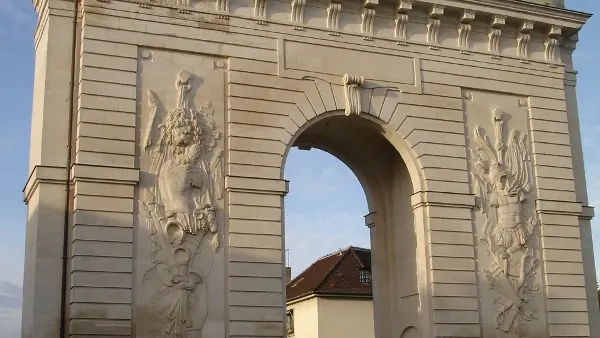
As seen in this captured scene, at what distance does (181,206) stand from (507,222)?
793 cm

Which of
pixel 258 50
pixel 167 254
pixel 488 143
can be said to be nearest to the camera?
pixel 167 254

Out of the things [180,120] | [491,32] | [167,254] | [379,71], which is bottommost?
[167,254]

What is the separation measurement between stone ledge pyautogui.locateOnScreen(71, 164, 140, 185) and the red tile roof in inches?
843

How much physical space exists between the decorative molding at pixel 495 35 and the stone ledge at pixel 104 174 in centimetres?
967

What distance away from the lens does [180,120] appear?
18453 millimetres

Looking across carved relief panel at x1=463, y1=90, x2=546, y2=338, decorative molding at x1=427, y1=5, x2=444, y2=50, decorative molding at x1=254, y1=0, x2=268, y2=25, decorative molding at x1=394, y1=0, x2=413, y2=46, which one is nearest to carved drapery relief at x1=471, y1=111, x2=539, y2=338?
carved relief panel at x1=463, y1=90, x2=546, y2=338

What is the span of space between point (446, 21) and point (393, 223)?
5.26 metres

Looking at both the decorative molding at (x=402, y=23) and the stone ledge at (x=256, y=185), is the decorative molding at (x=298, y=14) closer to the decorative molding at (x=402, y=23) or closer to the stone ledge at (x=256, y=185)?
the decorative molding at (x=402, y=23)

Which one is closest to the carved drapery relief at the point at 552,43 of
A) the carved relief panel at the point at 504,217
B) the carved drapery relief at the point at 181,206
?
the carved relief panel at the point at 504,217

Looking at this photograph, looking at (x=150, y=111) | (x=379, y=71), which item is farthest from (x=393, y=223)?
(x=150, y=111)

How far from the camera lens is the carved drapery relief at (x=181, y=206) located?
1764cm

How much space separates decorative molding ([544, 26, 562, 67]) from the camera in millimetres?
22531

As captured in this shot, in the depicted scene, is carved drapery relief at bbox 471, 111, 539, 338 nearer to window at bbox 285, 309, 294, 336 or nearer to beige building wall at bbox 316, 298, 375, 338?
beige building wall at bbox 316, 298, 375, 338

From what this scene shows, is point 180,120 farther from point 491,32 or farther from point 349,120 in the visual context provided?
point 491,32
